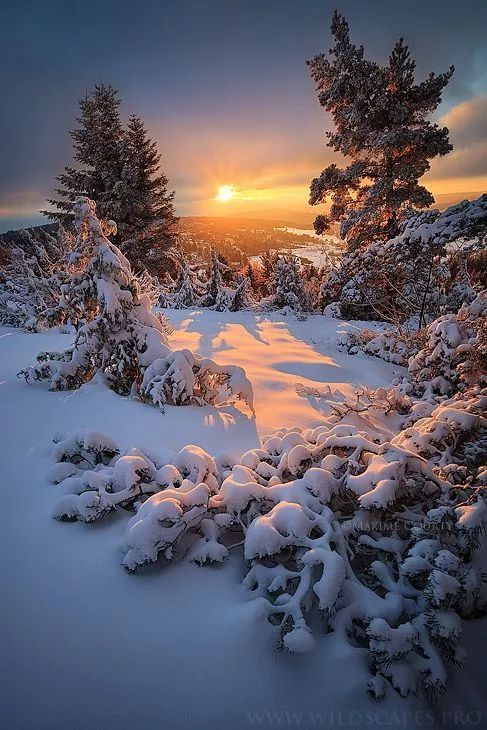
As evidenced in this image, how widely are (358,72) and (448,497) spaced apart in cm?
1593

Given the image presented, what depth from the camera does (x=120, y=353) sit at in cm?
418

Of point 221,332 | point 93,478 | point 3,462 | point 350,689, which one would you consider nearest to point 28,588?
point 93,478

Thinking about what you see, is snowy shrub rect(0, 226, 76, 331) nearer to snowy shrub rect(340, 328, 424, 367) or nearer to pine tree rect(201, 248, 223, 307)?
pine tree rect(201, 248, 223, 307)

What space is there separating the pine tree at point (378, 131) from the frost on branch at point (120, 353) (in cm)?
1130

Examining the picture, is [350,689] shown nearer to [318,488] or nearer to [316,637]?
[316,637]

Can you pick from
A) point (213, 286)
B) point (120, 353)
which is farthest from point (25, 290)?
point (120, 353)

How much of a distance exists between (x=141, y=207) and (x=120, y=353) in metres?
19.0

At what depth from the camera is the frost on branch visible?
3.79 meters

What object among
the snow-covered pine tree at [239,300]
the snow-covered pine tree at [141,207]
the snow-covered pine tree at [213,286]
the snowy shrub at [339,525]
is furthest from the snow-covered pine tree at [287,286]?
the snowy shrub at [339,525]

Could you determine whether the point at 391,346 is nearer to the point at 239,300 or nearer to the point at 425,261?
the point at 425,261

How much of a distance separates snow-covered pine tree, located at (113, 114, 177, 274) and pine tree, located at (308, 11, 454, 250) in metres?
11.5

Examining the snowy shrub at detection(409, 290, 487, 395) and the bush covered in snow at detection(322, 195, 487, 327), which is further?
the snowy shrub at detection(409, 290, 487, 395)

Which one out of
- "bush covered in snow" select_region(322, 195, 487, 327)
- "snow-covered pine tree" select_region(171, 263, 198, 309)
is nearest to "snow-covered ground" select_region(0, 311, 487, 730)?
"bush covered in snow" select_region(322, 195, 487, 327)

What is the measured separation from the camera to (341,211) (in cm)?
1517
